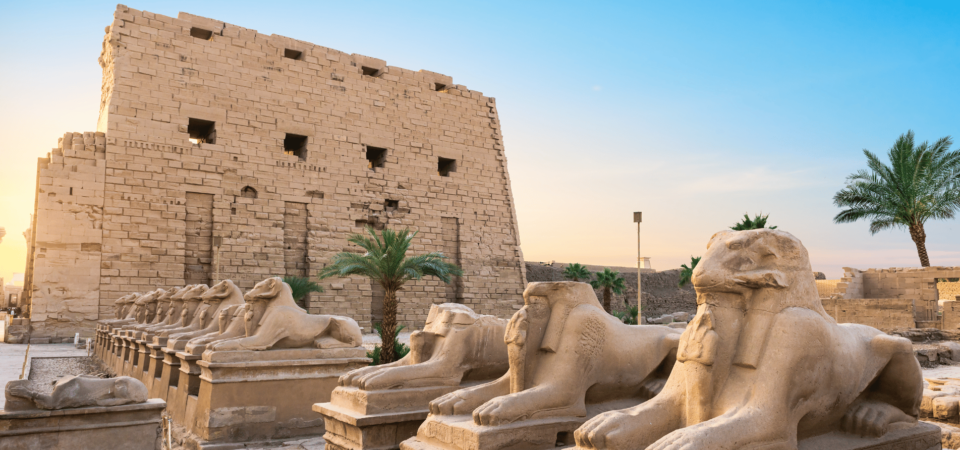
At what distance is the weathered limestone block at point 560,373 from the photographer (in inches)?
119

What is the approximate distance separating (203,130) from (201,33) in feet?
8.15

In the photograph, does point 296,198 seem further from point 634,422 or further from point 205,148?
point 634,422

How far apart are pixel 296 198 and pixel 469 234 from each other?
16.9ft

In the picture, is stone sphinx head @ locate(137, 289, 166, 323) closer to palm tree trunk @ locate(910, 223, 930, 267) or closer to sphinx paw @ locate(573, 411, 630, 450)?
sphinx paw @ locate(573, 411, 630, 450)

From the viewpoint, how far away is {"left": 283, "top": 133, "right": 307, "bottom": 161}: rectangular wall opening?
17.1 meters

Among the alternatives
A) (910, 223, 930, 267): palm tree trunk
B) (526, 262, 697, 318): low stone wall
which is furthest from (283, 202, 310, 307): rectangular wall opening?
(910, 223, 930, 267): palm tree trunk

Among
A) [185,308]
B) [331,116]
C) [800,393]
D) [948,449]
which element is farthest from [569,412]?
[331,116]

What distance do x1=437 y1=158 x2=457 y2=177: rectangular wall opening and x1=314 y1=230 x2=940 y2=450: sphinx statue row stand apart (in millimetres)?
15627

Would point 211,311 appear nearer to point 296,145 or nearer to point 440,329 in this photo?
point 440,329

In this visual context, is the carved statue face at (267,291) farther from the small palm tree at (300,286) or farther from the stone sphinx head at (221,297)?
the small palm tree at (300,286)

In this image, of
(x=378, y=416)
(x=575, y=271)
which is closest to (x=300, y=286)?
(x=575, y=271)

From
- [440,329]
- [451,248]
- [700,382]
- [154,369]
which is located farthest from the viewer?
[451,248]

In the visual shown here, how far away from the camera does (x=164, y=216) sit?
1494 cm

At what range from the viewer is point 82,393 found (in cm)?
405
